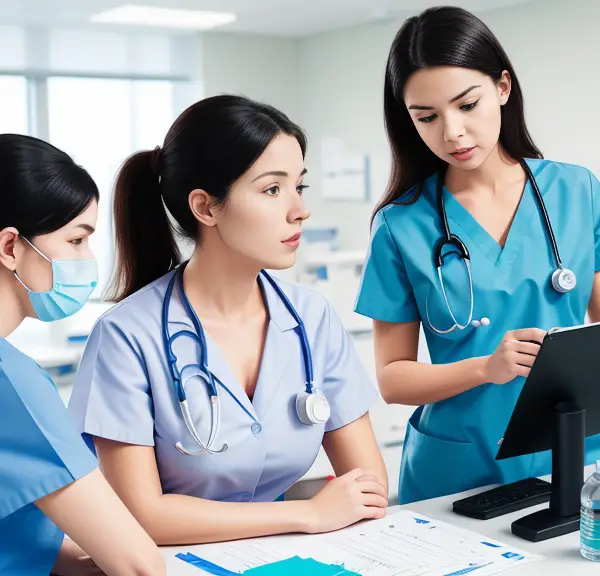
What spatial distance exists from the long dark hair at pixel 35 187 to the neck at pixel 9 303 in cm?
7

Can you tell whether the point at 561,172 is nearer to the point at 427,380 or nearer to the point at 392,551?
the point at 427,380

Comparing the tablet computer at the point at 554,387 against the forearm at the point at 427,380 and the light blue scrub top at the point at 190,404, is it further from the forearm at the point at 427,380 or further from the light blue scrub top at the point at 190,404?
the light blue scrub top at the point at 190,404

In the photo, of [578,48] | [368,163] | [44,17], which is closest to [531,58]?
[578,48]

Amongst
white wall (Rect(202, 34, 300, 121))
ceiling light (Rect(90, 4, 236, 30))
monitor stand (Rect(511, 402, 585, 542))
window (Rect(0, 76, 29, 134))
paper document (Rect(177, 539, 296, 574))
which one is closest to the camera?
paper document (Rect(177, 539, 296, 574))

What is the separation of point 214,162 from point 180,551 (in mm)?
627

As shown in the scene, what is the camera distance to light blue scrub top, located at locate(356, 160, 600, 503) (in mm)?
1756

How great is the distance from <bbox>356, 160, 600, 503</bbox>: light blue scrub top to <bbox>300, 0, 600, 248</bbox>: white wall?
315 centimetres

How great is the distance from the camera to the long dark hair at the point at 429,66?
5.51 feet

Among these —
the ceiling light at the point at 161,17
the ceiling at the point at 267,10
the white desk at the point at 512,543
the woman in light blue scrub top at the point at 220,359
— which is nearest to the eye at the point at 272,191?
the woman in light blue scrub top at the point at 220,359

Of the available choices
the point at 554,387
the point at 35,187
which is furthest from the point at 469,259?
the point at 35,187

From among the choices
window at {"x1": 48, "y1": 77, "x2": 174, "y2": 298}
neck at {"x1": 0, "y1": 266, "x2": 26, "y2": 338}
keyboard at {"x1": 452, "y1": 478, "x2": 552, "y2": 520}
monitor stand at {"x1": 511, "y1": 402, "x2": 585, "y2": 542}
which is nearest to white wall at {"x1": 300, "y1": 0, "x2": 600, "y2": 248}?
window at {"x1": 48, "y1": 77, "x2": 174, "y2": 298}

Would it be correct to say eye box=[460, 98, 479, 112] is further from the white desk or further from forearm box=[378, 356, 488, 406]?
the white desk

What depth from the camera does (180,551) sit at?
56.1 inches

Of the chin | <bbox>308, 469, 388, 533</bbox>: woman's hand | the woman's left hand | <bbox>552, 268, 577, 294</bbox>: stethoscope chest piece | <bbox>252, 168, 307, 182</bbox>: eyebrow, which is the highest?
<bbox>252, 168, 307, 182</bbox>: eyebrow
